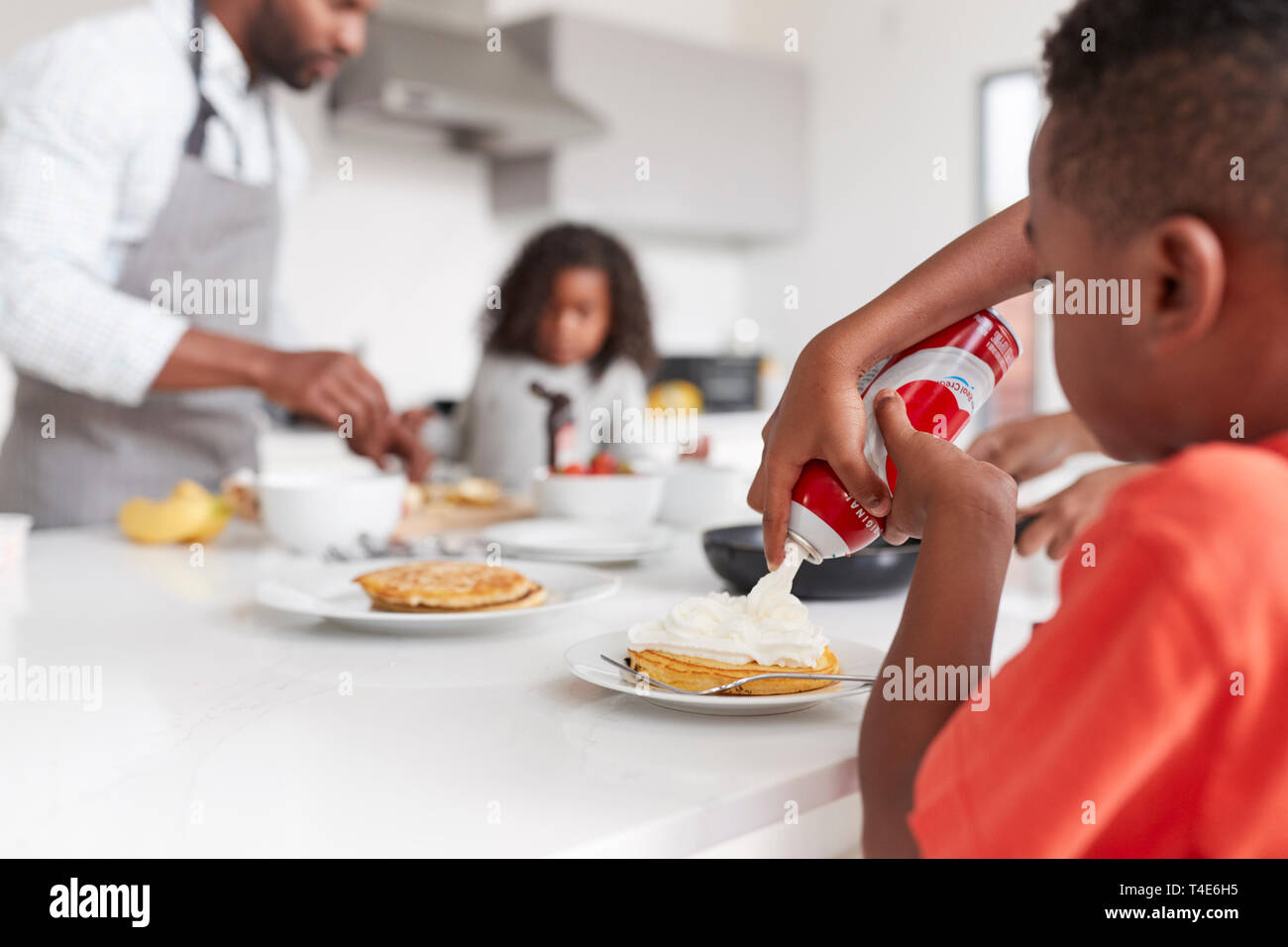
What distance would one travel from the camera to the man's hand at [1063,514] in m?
0.98

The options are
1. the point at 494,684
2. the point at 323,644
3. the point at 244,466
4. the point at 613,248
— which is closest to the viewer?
the point at 494,684

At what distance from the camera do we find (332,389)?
1411 mm

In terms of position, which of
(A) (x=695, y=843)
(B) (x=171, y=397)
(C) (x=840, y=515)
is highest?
(B) (x=171, y=397)

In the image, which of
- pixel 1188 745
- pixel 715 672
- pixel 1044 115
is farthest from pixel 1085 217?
pixel 715 672

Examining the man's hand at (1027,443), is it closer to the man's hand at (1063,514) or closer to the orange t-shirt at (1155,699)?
the man's hand at (1063,514)

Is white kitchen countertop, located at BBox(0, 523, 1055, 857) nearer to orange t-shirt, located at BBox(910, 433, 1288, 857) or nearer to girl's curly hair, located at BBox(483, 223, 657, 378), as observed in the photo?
orange t-shirt, located at BBox(910, 433, 1288, 857)

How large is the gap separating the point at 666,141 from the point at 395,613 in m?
3.38

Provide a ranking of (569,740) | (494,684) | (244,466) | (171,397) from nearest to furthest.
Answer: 1. (569,740)
2. (494,684)
3. (171,397)
4. (244,466)

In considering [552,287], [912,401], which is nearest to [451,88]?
[552,287]

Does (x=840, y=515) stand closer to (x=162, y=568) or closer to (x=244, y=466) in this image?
(x=162, y=568)

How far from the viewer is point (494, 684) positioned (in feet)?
2.54

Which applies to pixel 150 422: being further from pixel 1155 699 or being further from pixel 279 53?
pixel 1155 699

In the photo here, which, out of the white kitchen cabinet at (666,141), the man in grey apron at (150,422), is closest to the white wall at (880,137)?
the white kitchen cabinet at (666,141)

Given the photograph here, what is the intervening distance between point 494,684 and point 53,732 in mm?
276
